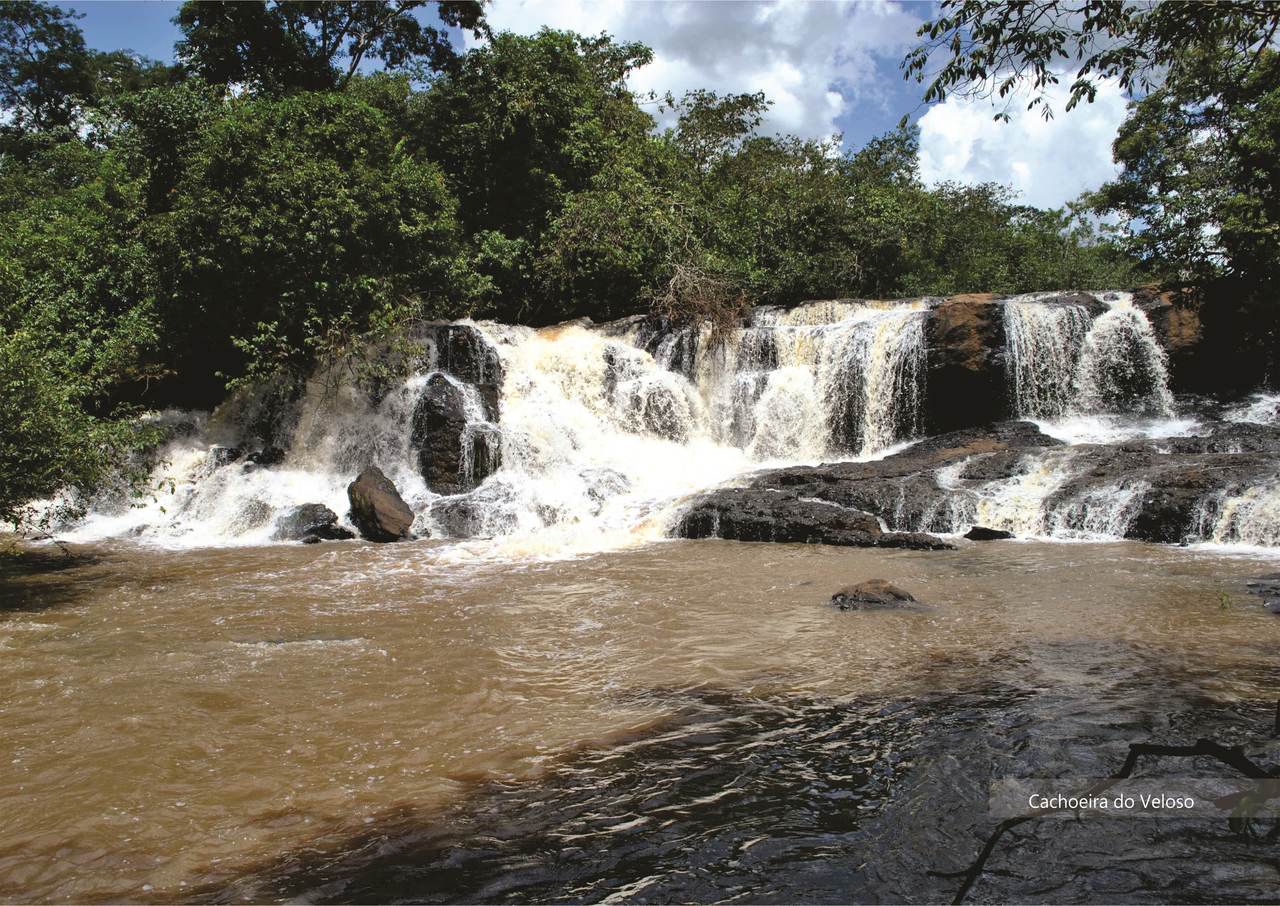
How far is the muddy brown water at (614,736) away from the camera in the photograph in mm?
3195

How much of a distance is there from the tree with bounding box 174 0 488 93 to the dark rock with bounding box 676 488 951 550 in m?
18.3

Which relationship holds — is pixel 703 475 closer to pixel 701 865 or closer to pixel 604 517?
pixel 604 517

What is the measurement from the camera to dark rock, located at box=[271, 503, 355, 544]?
1311 centimetres

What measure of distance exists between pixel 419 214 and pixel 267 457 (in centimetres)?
641

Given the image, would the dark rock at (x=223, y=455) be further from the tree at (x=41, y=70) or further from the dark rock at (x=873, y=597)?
the tree at (x=41, y=70)

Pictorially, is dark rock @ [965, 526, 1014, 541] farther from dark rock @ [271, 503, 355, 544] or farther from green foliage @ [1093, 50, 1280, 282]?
dark rock @ [271, 503, 355, 544]

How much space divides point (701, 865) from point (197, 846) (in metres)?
2.20

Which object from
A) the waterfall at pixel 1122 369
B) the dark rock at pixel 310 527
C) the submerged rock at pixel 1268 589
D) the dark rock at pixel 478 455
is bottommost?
the submerged rock at pixel 1268 589

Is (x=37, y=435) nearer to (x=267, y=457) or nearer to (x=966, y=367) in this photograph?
(x=267, y=457)

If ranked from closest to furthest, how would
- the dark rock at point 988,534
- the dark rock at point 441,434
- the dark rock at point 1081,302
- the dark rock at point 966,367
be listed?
the dark rock at point 988,534
the dark rock at point 441,434
the dark rock at point 966,367
the dark rock at point 1081,302

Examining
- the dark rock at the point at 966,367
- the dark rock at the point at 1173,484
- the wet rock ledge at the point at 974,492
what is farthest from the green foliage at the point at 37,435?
the dark rock at the point at 966,367

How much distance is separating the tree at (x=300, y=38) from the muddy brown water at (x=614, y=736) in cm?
2047

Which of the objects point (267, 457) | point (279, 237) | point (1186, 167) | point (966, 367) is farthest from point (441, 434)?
point (1186, 167)

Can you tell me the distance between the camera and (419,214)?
1841 centimetres
